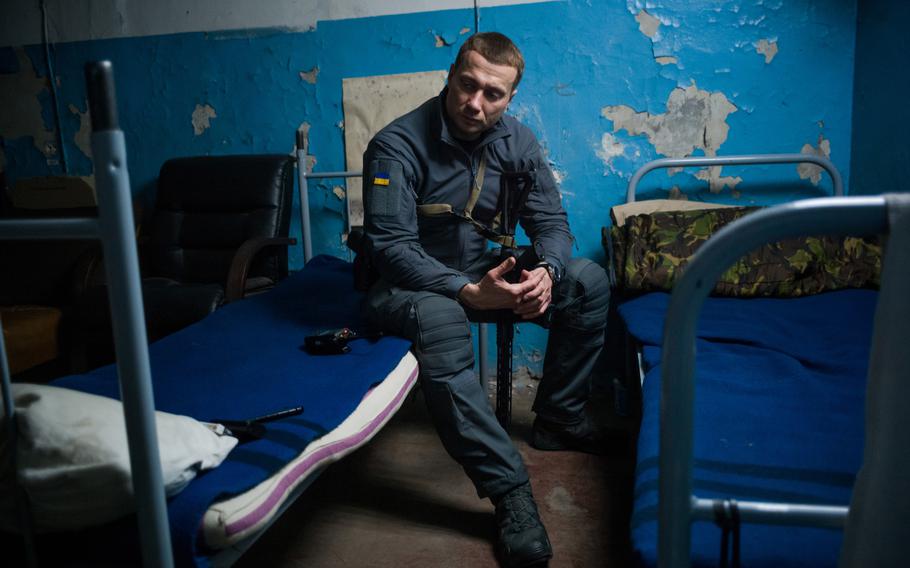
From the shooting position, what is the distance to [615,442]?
193cm

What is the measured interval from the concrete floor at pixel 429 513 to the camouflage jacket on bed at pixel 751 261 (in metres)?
0.60

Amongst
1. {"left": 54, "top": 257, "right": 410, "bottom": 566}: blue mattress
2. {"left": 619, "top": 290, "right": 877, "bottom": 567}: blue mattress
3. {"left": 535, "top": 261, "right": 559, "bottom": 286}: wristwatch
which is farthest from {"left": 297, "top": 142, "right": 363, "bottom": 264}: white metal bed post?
{"left": 619, "top": 290, "right": 877, "bottom": 567}: blue mattress

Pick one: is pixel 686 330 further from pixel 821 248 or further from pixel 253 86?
pixel 253 86

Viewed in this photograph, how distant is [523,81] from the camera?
248cm

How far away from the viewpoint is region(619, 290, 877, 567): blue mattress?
78 cm

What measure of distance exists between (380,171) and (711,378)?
0.99 m

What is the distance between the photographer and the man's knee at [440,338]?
1525 millimetres

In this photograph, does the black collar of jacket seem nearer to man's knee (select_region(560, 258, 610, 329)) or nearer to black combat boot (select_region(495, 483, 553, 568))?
man's knee (select_region(560, 258, 610, 329))

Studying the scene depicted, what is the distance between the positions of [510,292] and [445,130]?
1.74 feet

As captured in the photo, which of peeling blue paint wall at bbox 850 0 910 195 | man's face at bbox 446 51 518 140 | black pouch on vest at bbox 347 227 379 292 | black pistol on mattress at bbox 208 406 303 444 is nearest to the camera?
black pistol on mattress at bbox 208 406 303 444

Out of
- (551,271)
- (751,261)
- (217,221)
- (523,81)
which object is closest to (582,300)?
(551,271)

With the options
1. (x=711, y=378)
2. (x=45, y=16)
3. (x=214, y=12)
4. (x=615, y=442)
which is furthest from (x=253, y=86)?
(x=711, y=378)

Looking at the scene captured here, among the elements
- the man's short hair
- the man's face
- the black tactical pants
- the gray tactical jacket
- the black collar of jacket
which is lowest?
the black tactical pants

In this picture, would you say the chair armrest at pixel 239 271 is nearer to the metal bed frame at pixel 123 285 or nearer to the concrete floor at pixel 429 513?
the concrete floor at pixel 429 513
